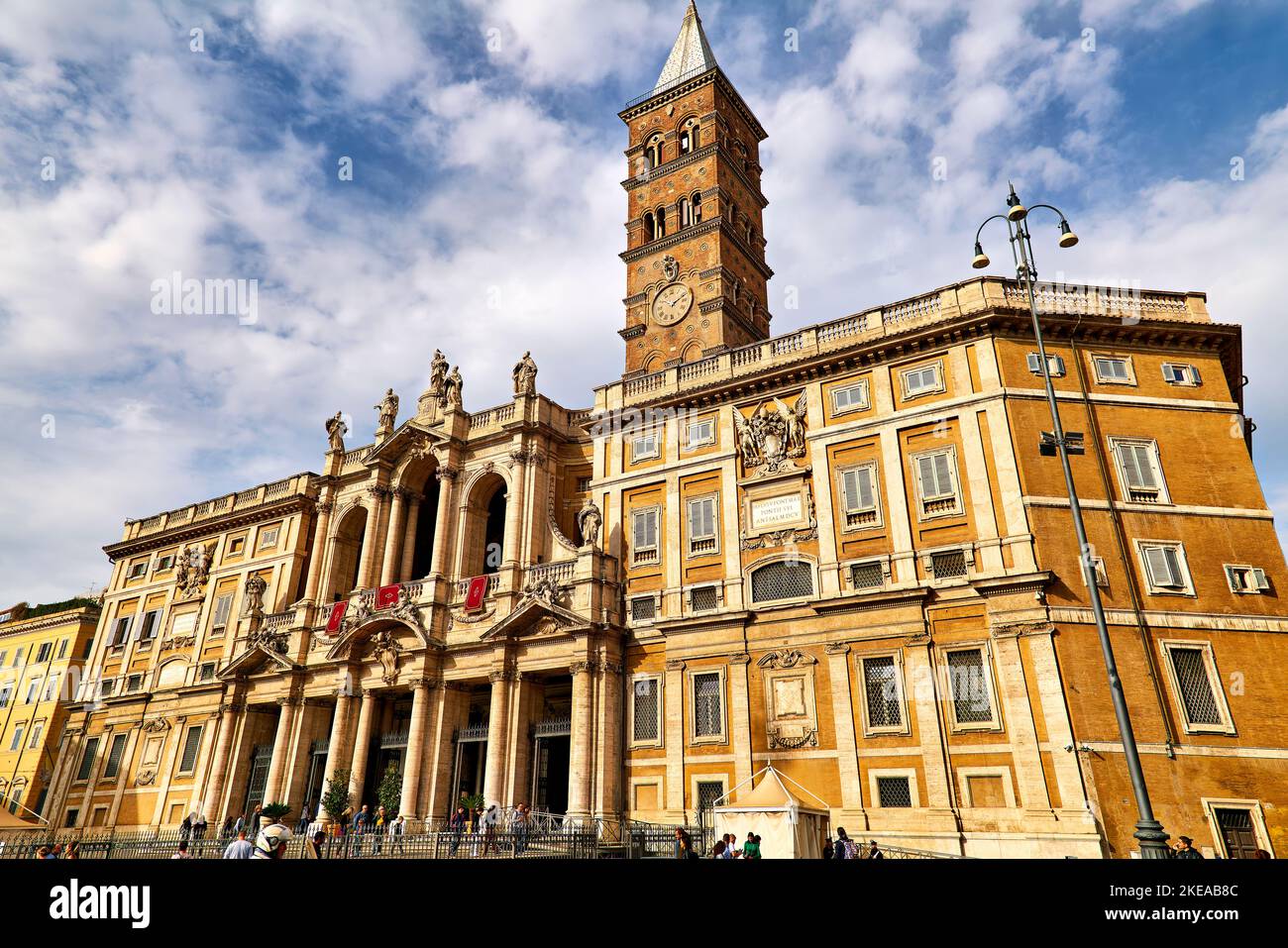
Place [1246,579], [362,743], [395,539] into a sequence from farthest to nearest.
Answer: [395,539] < [362,743] < [1246,579]

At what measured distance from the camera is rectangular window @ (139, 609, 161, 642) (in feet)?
153

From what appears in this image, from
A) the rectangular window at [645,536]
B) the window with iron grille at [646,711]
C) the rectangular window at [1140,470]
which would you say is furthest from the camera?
the rectangular window at [645,536]

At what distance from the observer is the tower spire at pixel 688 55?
4897cm

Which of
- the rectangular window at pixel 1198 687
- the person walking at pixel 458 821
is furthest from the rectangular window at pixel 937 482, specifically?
the person walking at pixel 458 821

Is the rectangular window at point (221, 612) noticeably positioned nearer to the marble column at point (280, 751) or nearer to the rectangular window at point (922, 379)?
the marble column at point (280, 751)

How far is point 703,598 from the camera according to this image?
2939 centimetres

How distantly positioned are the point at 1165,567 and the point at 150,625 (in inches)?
2021

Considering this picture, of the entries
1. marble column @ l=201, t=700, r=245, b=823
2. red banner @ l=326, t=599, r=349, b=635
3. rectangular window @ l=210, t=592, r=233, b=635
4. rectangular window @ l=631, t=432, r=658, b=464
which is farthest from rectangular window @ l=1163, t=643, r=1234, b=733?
rectangular window @ l=210, t=592, r=233, b=635

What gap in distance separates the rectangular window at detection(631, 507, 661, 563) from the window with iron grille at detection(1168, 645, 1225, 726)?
17151 mm

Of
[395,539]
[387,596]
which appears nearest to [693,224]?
[395,539]

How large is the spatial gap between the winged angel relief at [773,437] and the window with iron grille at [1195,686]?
43.3 ft

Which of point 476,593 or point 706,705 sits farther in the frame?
point 476,593

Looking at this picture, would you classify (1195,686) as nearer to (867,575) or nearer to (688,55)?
(867,575)
